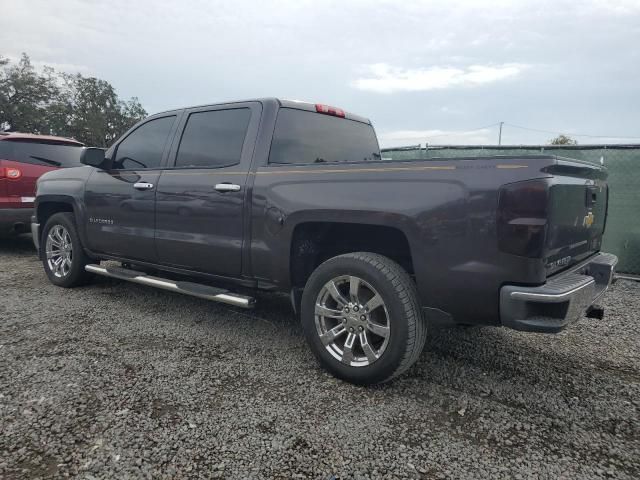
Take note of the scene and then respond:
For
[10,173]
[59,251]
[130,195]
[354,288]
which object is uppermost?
[10,173]

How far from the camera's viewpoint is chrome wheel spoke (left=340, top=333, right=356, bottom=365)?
9.54ft

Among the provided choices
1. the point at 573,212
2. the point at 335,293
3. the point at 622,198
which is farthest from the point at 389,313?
the point at 622,198

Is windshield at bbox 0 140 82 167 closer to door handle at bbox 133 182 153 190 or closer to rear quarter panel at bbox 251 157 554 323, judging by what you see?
door handle at bbox 133 182 153 190

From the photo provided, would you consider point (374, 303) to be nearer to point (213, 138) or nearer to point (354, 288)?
point (354, 288)

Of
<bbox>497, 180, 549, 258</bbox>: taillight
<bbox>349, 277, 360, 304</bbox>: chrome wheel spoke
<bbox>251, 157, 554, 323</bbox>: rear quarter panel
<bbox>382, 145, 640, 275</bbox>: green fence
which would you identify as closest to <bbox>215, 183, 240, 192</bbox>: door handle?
<bbox>251, 157, 554, 323</bbox>: rear quarter panel

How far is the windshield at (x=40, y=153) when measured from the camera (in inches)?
266

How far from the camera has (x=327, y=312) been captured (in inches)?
118

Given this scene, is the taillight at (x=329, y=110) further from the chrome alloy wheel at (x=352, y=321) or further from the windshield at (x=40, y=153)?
the windshield at (x=40, y=153)

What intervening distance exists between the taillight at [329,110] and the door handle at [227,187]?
101cm

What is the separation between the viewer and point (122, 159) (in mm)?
4539

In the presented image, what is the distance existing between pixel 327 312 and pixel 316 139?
154cm

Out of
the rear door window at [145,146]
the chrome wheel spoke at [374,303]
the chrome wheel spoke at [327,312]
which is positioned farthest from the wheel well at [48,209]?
the chrome wheel spoke at [374,303]

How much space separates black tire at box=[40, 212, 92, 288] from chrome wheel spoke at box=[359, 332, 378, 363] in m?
3.54

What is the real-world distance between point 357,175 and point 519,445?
174cm
